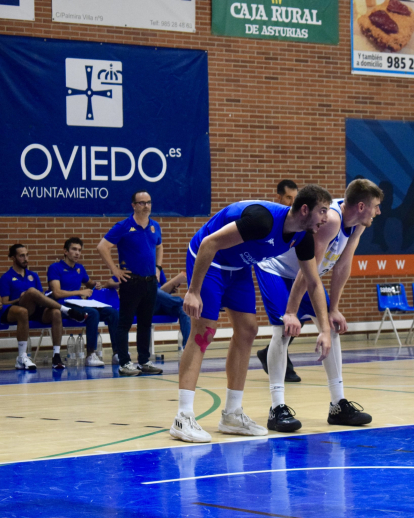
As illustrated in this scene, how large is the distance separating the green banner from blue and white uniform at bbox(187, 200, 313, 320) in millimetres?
8848

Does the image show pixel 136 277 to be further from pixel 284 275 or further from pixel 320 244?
pixel 320 244

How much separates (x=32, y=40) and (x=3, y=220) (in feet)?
8.30

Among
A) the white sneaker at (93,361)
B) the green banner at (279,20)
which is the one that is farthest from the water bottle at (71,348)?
the green banner at (279,20)

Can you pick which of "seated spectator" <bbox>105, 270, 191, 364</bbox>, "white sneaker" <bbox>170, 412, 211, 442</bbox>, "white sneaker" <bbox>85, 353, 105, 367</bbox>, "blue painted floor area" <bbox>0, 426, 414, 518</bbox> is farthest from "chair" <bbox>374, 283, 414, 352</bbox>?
"white sneaker" <bbox>170, 412, 211, 442</bbox>

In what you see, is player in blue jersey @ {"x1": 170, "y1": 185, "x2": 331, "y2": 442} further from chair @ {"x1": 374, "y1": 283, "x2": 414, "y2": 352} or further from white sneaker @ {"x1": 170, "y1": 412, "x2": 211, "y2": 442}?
chair @ {"x1": 374, "y1": 283, "x2": 414, "y2": 352}

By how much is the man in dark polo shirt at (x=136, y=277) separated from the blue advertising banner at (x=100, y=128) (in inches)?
115

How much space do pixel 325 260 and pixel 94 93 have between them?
7.57 meters

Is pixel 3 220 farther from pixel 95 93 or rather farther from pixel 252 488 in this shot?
pixel 252 488

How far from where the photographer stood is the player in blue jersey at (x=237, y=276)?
15.5 feet

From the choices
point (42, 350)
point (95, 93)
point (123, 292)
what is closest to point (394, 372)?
point (123, 292)

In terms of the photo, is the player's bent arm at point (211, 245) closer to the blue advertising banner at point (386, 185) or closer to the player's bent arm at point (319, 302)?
the player's bent arm at point (319, 302)

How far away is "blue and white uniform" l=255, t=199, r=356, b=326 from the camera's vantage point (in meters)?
5.66

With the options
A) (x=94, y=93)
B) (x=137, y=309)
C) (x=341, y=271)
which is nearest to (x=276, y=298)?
(x=341, y=271)

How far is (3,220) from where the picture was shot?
1201 centimetres
